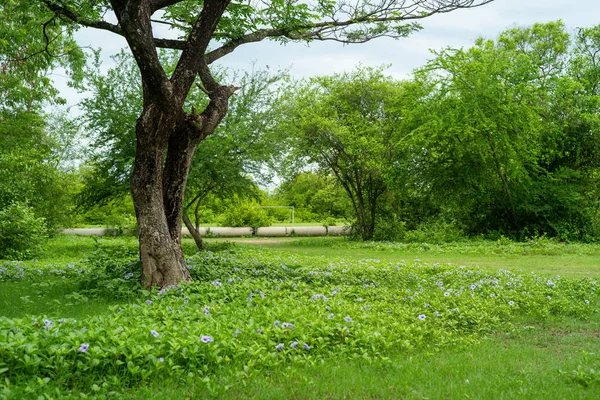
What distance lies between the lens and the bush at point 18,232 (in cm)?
1698

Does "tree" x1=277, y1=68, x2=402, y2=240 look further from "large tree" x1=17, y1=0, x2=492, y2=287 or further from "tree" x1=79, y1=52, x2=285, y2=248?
"large tree" x1=17, y1=0, x2=492, y2=287

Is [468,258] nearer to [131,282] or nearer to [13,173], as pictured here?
[131,282]

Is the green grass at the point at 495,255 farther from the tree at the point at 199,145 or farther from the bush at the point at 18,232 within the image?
the bush at the point at 18,232

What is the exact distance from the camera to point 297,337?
587cm

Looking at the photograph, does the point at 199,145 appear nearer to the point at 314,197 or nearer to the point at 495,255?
the point at 495,255

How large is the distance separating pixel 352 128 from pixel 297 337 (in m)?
20.0

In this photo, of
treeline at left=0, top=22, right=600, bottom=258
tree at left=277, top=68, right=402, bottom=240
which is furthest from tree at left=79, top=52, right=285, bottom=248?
tree at left=277, top=68, right=402, bottom=240

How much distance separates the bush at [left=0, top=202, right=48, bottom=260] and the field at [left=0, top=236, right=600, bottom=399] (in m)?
6.73

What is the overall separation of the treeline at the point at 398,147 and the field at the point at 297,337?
8.53 metres

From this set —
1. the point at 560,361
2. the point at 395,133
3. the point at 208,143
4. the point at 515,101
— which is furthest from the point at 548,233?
the point at 560,361

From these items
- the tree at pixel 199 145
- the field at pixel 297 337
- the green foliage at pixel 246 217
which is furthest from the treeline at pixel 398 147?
the field at pixel 297 337

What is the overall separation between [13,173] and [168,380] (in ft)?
51.2

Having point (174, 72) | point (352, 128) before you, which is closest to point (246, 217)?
point (352, 128)

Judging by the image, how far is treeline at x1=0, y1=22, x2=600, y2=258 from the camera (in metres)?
18.6
